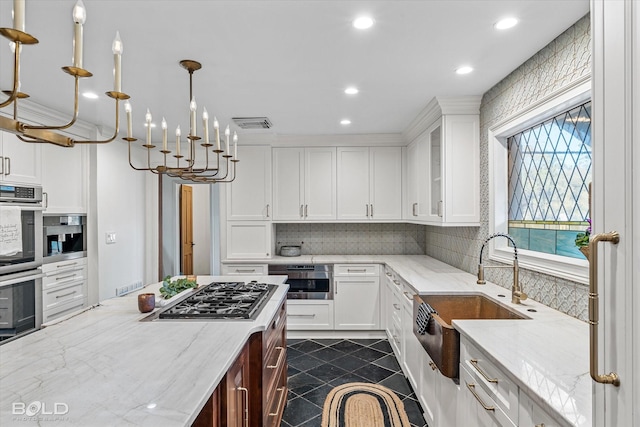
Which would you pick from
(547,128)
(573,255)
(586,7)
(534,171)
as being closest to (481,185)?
(534,171)

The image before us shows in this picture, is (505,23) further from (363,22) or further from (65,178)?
(65,178)

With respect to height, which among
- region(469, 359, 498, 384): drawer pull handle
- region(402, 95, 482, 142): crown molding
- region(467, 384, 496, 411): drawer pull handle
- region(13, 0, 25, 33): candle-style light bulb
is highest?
region(402, 95, 482, 142): crown molding

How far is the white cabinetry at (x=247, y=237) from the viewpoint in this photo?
14.6 feet

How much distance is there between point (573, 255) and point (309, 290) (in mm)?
2826

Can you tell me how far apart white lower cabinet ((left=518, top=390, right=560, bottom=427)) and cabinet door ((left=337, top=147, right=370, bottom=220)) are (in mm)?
3332

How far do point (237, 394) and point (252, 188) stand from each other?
314 centimetres

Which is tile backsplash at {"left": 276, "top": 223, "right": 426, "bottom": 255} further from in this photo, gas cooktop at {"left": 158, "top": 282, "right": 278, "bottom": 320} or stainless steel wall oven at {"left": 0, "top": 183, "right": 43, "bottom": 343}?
stainless steel wall oven at {"left": 0, "top": 183, "right": 43, "bottom": 343}

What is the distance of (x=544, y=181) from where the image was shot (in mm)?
2242

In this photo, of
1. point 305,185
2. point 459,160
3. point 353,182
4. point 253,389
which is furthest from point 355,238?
point 253,389

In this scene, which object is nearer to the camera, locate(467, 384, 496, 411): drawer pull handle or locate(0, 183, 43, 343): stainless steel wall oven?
locate(467, 384, 496, 411): drawer pull handle

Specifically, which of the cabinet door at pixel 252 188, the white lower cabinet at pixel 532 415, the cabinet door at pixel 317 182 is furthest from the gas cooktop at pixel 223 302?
the cabinet door at pixel 317 182

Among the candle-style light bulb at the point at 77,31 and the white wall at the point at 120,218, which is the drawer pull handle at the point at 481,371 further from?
the white wall at the point at 120,218

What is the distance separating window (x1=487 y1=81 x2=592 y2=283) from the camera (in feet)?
6.20

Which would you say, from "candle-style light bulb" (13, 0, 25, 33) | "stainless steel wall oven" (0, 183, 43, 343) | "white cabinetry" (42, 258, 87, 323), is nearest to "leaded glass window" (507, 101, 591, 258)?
"candle-style light bulb" (13, 0, 25, 33)
